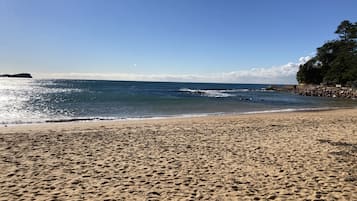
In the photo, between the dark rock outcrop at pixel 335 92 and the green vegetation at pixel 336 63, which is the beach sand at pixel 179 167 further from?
the green vegetation at pixel 336 63

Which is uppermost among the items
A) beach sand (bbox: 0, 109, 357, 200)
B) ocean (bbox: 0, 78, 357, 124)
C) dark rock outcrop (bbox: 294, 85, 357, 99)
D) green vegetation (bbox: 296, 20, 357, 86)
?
green vegetation (bbox: 296, 20, 357, 86)

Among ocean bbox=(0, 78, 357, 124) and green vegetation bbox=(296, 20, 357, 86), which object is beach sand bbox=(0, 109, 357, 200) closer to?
ocean bbox=(0, 78, 357, 124)

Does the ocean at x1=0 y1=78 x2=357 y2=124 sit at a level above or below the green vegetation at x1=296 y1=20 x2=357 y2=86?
below

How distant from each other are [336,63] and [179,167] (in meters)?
70.3

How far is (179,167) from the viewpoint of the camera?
25.4 feet

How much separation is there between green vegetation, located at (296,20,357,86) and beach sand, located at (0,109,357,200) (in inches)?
2285

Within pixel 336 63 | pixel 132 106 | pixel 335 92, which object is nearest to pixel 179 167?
pixel 132 106

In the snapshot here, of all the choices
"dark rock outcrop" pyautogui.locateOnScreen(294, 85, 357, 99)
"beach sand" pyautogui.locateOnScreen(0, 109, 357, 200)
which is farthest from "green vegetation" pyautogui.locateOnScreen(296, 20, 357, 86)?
"beach sand" pyautogui.locateOnScreen(0, 109, 357, 200)

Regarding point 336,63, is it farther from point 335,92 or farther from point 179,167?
point 179,167

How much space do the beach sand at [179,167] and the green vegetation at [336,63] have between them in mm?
58044

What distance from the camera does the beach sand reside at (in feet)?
19.5

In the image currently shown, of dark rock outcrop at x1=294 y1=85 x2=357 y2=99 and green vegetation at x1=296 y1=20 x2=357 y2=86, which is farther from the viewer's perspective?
green vegetation at x1=296 y1=20 x2=357 y2=86

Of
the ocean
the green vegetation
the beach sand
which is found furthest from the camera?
the green vegetation

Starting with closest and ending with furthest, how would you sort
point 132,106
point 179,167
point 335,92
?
point 179,167 < point 132,106 < point 335,92
